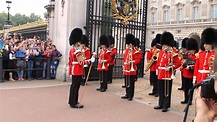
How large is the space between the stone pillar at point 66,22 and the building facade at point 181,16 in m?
30.2

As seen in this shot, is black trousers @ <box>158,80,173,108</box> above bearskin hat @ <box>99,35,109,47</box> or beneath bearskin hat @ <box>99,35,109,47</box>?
beneath

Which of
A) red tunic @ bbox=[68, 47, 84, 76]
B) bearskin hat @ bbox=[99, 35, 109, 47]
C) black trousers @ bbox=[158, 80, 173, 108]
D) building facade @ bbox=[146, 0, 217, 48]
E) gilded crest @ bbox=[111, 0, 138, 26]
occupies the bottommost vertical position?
black trousers @ bbox=[158, 80, 173, 108]

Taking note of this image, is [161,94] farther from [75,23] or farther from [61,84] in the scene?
[75,23]

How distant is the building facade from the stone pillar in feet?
99.0

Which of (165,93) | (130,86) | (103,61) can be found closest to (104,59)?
(103,61)

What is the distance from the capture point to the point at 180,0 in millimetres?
42625

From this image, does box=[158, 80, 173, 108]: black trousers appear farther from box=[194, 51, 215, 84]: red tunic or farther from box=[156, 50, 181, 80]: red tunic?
box=[194, 51, 215, 84]: red tunic

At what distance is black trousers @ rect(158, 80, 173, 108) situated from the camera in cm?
632

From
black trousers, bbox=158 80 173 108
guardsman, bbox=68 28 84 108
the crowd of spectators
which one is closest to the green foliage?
the crowd of spectators

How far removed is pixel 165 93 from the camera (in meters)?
6.37

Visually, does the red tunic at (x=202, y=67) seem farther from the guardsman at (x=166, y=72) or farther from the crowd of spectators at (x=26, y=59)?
the crowd of spectators at (x=26, y=59)

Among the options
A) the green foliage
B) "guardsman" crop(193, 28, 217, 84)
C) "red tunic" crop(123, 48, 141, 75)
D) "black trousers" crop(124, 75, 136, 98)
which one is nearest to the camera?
"guardsman" crop(193, 28, 217, 84)

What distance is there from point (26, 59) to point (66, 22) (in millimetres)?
1946

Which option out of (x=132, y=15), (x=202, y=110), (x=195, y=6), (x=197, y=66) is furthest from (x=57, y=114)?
(x=195, y=6)
